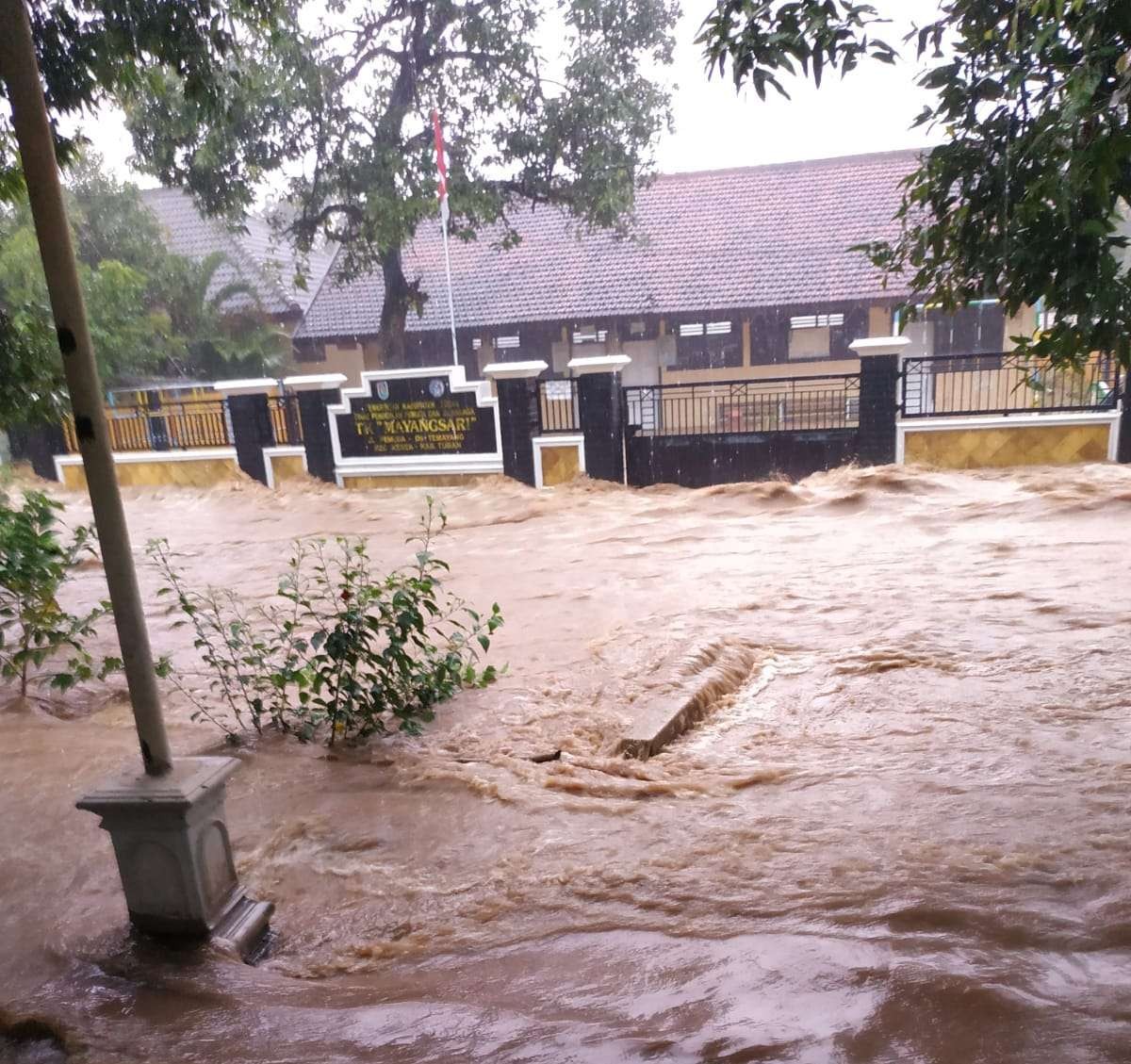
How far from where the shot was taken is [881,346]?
9.89 m

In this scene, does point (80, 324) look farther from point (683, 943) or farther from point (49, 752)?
point (49, 752)

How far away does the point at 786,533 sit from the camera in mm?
8305

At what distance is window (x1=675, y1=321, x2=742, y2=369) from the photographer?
1450 centimetres

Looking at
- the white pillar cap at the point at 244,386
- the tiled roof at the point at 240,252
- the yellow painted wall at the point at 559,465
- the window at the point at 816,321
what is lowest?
the yellow painted wall at the point at 559,465

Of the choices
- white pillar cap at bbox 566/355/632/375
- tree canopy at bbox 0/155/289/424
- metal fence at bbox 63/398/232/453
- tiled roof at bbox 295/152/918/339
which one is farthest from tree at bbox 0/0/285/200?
tiled roof at bbox 295/152/918/339

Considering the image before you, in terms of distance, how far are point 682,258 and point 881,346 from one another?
6.29 metres

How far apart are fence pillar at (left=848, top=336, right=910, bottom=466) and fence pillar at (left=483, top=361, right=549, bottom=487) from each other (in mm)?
3981

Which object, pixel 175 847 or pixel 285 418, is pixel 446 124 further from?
pixel 175 847

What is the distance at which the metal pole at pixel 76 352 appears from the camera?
1977 millimetres

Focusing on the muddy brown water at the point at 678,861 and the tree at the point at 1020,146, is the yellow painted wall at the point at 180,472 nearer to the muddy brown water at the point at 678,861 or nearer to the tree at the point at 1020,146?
the muddy brown water at the point at 678,861

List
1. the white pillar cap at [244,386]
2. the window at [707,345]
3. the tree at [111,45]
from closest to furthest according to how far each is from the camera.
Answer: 1. the tree at [111,45]
2. the white pillar cap at [244,386]
3. the window at [707,345]

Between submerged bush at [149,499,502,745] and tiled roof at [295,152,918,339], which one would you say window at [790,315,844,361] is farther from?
submerged bush at [149,499,502,745]

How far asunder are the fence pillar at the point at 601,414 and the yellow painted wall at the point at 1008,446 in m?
3.53

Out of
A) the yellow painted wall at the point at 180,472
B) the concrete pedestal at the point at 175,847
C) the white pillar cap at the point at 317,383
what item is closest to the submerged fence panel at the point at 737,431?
the white pillar cap at the point at 317,383
